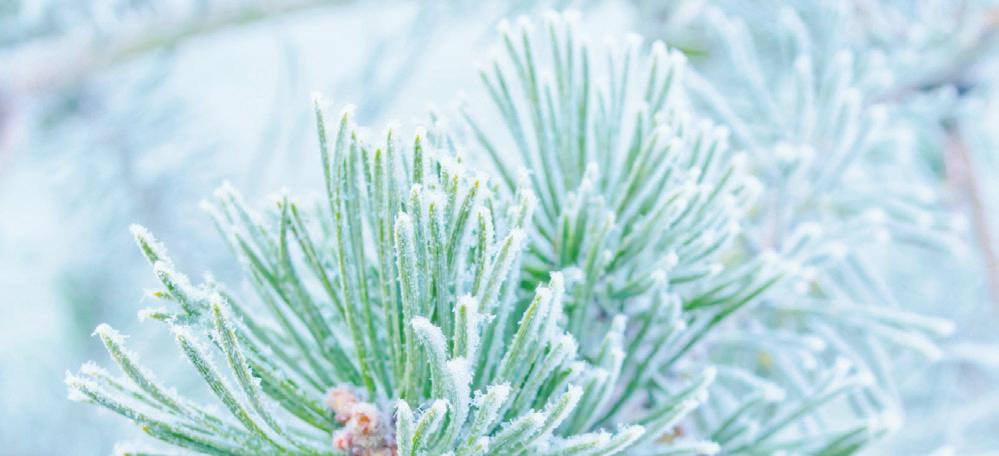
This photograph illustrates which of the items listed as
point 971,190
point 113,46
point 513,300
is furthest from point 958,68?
point 113,46

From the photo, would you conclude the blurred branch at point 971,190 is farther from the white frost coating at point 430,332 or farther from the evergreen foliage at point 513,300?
the white frost coating at point 430,332

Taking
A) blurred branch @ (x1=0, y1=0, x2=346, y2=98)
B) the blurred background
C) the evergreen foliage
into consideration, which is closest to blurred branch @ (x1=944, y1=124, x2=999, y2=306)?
the blurred background

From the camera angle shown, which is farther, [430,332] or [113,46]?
[113,46]

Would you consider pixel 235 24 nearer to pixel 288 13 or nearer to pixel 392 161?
pixel 288 13

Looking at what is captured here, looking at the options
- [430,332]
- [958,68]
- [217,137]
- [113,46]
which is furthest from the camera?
[217,137]

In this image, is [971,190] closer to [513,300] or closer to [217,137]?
[513,300]

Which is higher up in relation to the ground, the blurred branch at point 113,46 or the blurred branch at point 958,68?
the blurred branch at point 113,46

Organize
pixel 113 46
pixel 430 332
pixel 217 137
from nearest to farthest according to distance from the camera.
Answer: pixel 430 332, pixel 113 46, pixel 217 137

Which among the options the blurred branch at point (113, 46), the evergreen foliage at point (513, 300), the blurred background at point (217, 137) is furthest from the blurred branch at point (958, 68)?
the blurred branch at point (113, 46)

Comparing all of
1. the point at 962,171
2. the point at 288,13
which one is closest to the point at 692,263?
the point at 962,171
